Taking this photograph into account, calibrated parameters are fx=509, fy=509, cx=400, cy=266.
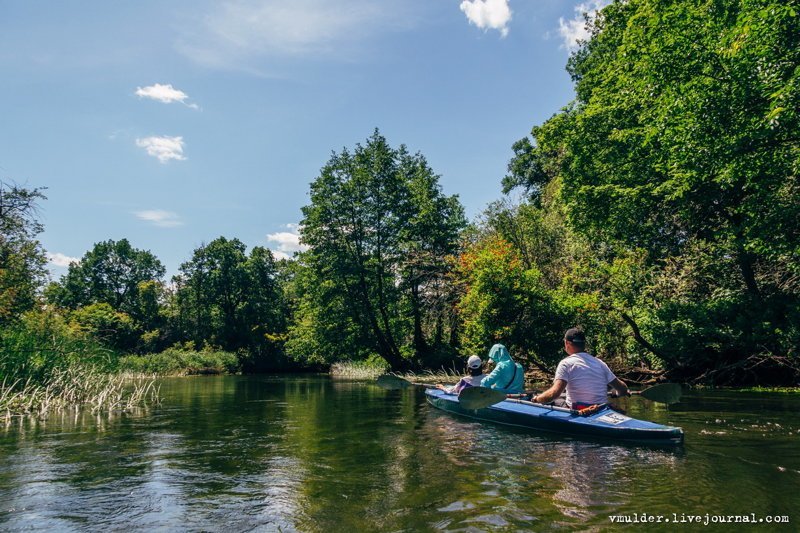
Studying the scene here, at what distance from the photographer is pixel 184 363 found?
139 feet

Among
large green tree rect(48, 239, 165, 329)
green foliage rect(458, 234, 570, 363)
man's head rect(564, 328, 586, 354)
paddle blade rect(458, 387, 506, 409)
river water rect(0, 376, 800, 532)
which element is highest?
large green tree rect(48, 239, 165, 329)

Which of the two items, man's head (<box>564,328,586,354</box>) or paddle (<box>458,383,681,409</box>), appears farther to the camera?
paddle (<box>458,383,681,409</box>)

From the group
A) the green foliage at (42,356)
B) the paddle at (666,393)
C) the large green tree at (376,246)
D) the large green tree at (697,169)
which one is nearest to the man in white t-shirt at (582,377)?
the paddle at (666,393)

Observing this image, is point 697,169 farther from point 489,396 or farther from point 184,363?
point 184,363

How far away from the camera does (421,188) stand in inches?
1335

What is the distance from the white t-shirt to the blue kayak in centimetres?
27

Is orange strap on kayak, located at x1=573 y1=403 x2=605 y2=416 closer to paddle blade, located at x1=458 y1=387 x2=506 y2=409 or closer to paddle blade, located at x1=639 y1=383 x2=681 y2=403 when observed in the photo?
paddle blade, located at x1=458 y1=387 x2=506 y2=409

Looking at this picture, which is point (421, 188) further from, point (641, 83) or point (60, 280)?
point (60, 280)

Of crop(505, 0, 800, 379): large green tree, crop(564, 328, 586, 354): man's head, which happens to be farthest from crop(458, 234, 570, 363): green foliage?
crop(564, 328, 586, 354): man's head

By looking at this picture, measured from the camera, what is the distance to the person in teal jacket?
10828 millimetres

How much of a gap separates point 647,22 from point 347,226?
20.7 metres

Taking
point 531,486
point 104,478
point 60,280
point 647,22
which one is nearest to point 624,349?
point 647,22

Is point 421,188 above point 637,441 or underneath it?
above

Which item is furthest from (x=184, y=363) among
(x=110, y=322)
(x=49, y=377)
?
(x=49, y=377)
